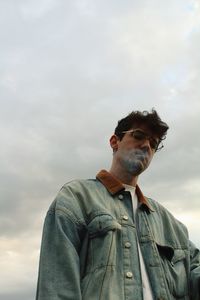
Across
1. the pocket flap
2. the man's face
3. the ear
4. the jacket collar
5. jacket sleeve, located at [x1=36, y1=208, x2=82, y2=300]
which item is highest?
the ear

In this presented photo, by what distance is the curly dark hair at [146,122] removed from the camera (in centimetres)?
498

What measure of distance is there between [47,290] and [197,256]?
6.03 ft

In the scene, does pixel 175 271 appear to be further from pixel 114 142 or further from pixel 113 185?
pixel 114 142

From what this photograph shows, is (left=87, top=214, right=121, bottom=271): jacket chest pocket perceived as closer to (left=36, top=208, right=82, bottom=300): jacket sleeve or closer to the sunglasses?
(left=36, top=208, right=82, bottom=300): jacket sleeve

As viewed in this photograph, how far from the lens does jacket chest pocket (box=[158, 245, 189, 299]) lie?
4430mm

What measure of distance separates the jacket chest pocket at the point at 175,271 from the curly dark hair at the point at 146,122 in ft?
3.80

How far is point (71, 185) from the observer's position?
4.66 meters

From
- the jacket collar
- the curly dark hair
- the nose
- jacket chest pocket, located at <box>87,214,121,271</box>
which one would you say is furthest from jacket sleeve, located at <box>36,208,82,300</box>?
the curly dark hair

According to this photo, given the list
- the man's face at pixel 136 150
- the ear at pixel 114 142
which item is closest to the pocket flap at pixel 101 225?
the man's face at pixel 136 150

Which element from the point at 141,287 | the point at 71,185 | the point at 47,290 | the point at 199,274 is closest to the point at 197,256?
the point at 199,274

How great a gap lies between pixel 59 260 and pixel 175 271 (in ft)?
3.88

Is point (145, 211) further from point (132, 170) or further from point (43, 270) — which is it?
point (43, 270)

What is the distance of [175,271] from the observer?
4555 mm

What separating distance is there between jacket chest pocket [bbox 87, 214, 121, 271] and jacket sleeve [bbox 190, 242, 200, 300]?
0.94m
